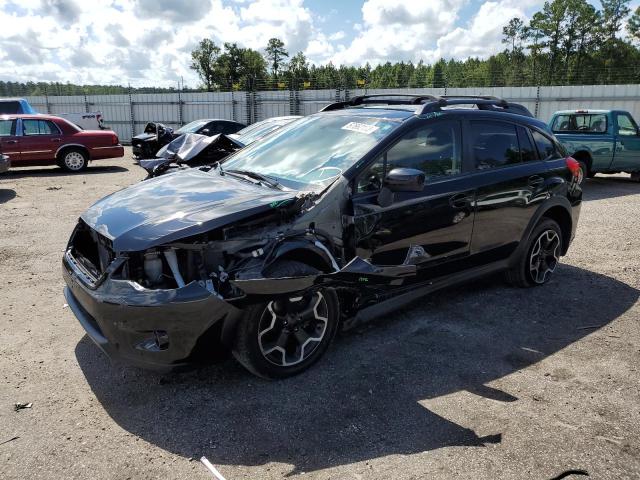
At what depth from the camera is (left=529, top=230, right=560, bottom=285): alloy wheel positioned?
17.0 ft

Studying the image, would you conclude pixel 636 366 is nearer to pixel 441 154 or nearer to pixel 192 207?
pixel 441 154

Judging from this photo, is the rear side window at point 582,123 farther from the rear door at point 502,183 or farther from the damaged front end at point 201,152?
the damaged front end at point 201,152

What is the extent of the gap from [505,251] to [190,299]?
316 centimetres

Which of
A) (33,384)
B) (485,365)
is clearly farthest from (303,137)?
(33,384)

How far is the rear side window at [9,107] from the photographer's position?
52.4 feet

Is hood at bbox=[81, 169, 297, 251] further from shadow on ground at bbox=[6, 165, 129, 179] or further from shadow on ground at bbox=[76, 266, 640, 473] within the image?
shadow on ground at bbox=[6, 165, 129, 179]

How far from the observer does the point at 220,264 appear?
3.05m

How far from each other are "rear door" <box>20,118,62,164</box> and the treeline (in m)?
11.9

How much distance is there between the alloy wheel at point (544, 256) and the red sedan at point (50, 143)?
503 inches

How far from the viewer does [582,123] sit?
12266 millimetres

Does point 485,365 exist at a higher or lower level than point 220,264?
lower

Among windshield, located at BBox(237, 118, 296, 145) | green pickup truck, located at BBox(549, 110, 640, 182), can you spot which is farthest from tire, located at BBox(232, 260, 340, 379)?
green pickup truck, located at BBox(549, 110, 640, 182)

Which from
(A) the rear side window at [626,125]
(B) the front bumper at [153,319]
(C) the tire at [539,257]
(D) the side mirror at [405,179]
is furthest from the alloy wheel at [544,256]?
(A) the rear side window at [626,125]

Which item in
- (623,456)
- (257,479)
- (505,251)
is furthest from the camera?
(505,251)
